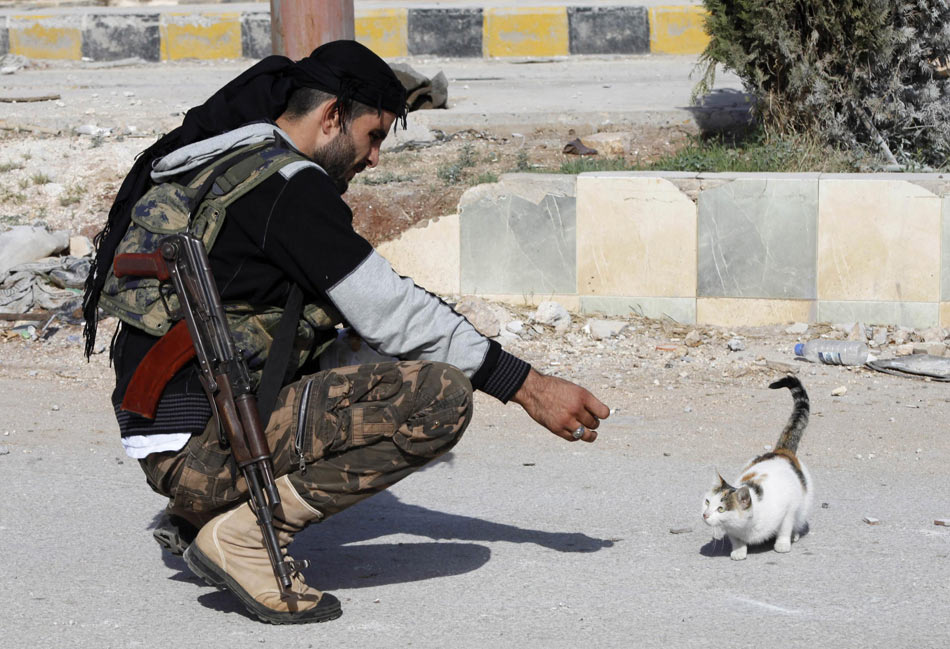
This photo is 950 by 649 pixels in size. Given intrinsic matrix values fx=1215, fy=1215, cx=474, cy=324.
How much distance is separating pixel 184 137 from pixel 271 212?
45cm

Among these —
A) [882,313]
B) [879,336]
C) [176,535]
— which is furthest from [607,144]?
[176,535]

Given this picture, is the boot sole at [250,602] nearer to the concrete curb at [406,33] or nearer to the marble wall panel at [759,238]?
the marble wall panel at [759,238]

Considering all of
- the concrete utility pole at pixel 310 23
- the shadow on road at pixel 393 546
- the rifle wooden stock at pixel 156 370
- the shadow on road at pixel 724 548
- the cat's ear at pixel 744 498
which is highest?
the concrete utility pole at pixel 310 23

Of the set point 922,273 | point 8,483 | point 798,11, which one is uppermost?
point 798,11

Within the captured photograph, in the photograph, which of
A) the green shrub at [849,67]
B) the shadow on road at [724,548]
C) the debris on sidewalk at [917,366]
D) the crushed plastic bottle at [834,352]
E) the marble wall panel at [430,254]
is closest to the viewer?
the shadow on road at [724,548]

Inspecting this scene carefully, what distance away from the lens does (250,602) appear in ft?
10.1

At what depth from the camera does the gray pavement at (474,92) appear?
862cm

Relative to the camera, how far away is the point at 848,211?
6008 mm

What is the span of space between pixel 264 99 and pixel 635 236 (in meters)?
3.33

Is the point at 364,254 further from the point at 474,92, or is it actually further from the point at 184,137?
the point at 474,92

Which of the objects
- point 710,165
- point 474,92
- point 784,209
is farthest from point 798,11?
point 474,92

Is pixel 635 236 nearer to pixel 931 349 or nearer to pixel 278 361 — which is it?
pixel 931 349

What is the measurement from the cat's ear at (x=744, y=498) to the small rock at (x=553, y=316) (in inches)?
106

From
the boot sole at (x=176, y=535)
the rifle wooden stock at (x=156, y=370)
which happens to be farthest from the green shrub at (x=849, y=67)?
the rifle wooden stock at (x=156, y=370)
